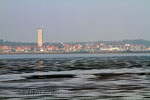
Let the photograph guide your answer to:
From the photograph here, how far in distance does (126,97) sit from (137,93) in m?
1.80

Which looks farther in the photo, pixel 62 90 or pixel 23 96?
pixel 62 90

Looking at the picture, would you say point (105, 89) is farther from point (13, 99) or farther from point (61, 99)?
point (13, 99)

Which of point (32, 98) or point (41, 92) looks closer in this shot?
point (32, 98)

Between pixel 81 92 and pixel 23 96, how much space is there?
11.7 ft

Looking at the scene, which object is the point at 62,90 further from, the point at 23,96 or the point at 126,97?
the point at 126,97

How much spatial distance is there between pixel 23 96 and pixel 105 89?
5.58 metres

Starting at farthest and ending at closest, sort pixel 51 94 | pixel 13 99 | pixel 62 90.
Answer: pixel 62 90
pixel 51 94
pixel 13 99

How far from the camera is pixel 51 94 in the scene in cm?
1989

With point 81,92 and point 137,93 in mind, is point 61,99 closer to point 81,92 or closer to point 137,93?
point 81,92

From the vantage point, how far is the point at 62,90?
21.9 metres

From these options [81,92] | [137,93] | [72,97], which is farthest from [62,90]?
[137,93]

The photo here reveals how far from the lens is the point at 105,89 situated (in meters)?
22.1

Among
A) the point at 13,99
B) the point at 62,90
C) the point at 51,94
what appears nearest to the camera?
the point at 13,99

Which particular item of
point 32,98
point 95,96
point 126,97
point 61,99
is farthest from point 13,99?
point 126,97
